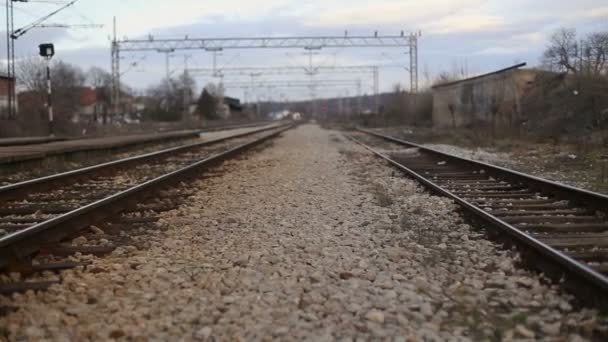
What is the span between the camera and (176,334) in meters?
3.97

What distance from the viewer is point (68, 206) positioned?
8.52m

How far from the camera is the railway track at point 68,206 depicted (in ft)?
18.0

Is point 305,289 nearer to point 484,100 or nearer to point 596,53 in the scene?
point 596,53

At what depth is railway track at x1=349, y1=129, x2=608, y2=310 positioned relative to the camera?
458cm

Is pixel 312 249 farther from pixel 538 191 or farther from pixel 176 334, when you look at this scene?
pixel 538 191

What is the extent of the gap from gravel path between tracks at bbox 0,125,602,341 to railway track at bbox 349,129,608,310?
7.4 inches

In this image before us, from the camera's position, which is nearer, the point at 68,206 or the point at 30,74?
the point at 68,206

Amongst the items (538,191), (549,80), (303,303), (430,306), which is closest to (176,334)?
(303,303)

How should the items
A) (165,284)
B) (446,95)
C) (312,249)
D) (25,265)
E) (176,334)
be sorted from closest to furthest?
1. (176,334)
2. (165,284)
3. (25,265)
4. (312,249)
5. (446,95)

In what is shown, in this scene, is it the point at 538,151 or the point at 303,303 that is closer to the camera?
the point at 303,303

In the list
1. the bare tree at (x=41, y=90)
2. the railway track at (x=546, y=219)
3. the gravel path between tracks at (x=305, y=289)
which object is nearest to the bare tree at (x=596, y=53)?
the railway track at (x=546, y=219)

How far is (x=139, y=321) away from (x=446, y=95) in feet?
149

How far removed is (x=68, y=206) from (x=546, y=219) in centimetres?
614

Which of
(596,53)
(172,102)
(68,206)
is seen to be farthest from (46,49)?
(172,102)
